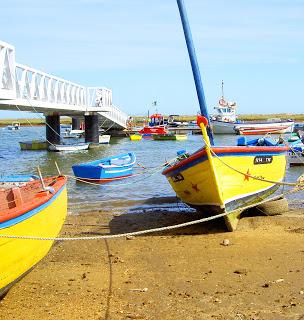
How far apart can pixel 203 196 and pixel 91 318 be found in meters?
4.97

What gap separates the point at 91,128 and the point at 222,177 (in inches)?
1274

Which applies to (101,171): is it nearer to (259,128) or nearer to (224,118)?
(259,128)

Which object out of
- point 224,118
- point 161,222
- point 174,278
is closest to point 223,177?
point 161,222

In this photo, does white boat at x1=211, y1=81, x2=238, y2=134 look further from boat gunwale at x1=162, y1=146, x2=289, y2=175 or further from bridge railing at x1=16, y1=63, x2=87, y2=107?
boat gunwale at x1=162, y1=146, x2=289, y2=175

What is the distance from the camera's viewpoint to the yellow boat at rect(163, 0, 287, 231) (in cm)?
1019

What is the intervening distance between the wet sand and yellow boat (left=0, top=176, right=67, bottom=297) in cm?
46

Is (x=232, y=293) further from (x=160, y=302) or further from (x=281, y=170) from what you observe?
(x=281, y=170)

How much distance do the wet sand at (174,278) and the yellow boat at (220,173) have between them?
0.53 meters

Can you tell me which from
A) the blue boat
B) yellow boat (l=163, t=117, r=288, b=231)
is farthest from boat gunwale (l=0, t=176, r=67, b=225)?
the blue boat

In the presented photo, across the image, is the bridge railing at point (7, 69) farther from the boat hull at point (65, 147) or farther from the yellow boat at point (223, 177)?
the boat hull at point (65, 147)

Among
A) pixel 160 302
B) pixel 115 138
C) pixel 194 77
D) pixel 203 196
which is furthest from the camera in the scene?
pixel 115 138

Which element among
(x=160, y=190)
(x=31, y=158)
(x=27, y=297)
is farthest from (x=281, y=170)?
(x=31, y=158)

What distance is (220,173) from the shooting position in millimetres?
10273

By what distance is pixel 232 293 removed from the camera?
681 centimetres
